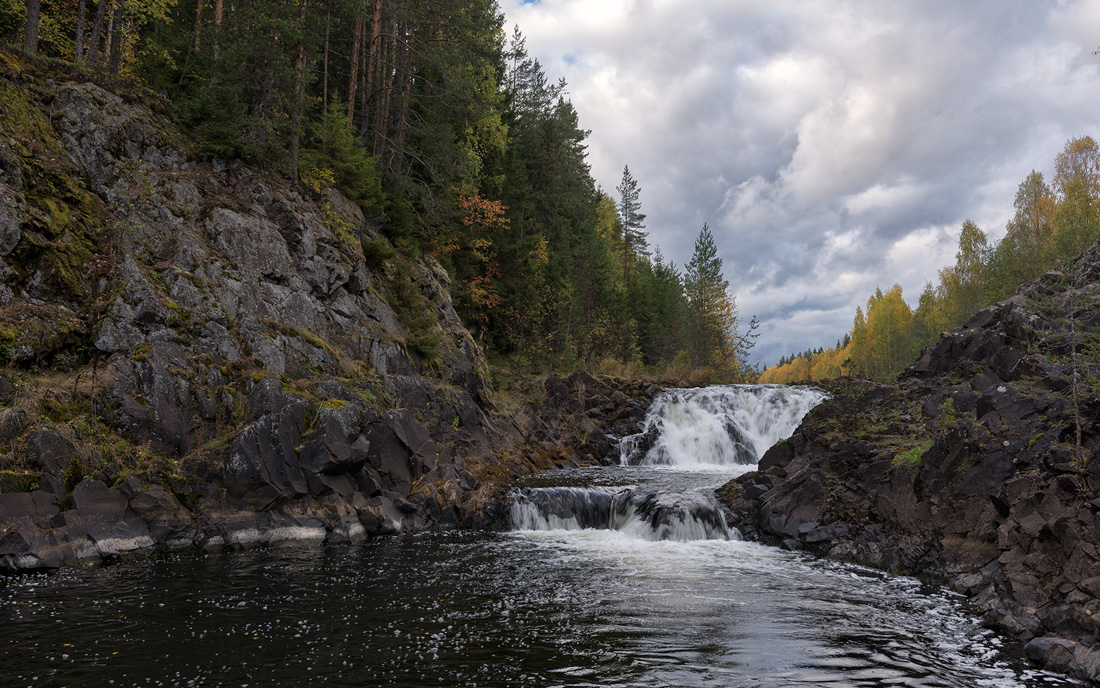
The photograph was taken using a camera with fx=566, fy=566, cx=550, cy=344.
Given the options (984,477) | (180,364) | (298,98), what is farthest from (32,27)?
(984,477)

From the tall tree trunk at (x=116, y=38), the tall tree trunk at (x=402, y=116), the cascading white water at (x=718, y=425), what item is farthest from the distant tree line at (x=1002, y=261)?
the tall tree trunk at (x=116, y=38)

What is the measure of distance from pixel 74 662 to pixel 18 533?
5388 millimetres

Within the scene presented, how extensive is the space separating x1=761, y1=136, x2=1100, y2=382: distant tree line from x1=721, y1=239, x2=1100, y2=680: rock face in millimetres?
5841

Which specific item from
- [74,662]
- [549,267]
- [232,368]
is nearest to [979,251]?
[549,267]

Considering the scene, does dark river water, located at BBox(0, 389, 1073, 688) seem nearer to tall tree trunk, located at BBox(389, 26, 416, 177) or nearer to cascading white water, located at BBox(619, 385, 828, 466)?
cascading white water, located at BBox(619, 385, 828, 466)

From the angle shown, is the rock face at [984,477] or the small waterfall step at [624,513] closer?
the rock face at [984,477]

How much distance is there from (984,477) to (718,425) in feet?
62.4

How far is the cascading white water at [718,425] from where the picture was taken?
2906cm

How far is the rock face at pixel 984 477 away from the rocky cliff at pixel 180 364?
9.47 m

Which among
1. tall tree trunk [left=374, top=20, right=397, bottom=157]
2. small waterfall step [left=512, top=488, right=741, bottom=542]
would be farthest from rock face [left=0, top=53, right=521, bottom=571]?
tall tree trunk [left=374, top=20, right=397, bottom=157]

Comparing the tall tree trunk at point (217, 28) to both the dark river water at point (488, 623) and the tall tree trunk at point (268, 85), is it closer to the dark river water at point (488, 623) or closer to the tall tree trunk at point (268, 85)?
the tall tree trunk at point (268, 85)

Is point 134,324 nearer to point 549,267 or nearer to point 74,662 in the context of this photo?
point 74,662

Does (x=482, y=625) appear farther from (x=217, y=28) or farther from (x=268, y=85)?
(x=217, y=28)

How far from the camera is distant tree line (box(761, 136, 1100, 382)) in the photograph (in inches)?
1523
